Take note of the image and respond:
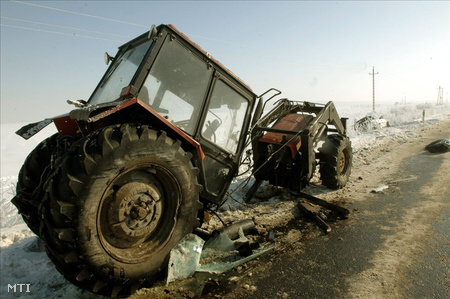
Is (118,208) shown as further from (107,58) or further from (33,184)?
(107,58)

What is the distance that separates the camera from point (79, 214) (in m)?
2.21

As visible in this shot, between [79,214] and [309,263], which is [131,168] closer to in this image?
[79,214]

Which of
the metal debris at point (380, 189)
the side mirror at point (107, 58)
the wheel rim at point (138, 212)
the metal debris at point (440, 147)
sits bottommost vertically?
the metal debris at point (380, 189)

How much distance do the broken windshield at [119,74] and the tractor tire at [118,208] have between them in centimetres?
103

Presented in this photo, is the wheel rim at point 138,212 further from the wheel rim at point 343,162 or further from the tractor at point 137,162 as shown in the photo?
the wheel rim at point 343,162

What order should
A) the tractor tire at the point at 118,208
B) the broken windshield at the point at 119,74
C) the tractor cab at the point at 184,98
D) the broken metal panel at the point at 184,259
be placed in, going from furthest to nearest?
the broken windshield at the point at 119,74
the tractor cab at the point at 184,98
the broken metal panel at the point at 184,259
the tractor tire at the point at 118,208

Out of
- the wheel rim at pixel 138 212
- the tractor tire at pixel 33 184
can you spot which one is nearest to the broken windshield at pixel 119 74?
the tractor tire at pixel 33 184

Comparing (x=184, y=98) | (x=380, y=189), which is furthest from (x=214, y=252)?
(x=380, y=189)

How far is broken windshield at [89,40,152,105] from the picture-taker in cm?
338

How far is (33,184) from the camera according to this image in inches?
131

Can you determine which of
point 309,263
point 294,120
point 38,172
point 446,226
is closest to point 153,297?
point 309,263

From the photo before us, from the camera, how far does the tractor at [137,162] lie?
2.26m

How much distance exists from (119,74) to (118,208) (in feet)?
6.18

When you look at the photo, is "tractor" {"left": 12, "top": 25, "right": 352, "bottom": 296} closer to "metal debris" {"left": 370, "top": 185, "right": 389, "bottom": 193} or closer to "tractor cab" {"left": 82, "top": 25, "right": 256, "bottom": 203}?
"tractor cab" {"left": 82, "top": 25, "right": 256, "bottom": 203}
